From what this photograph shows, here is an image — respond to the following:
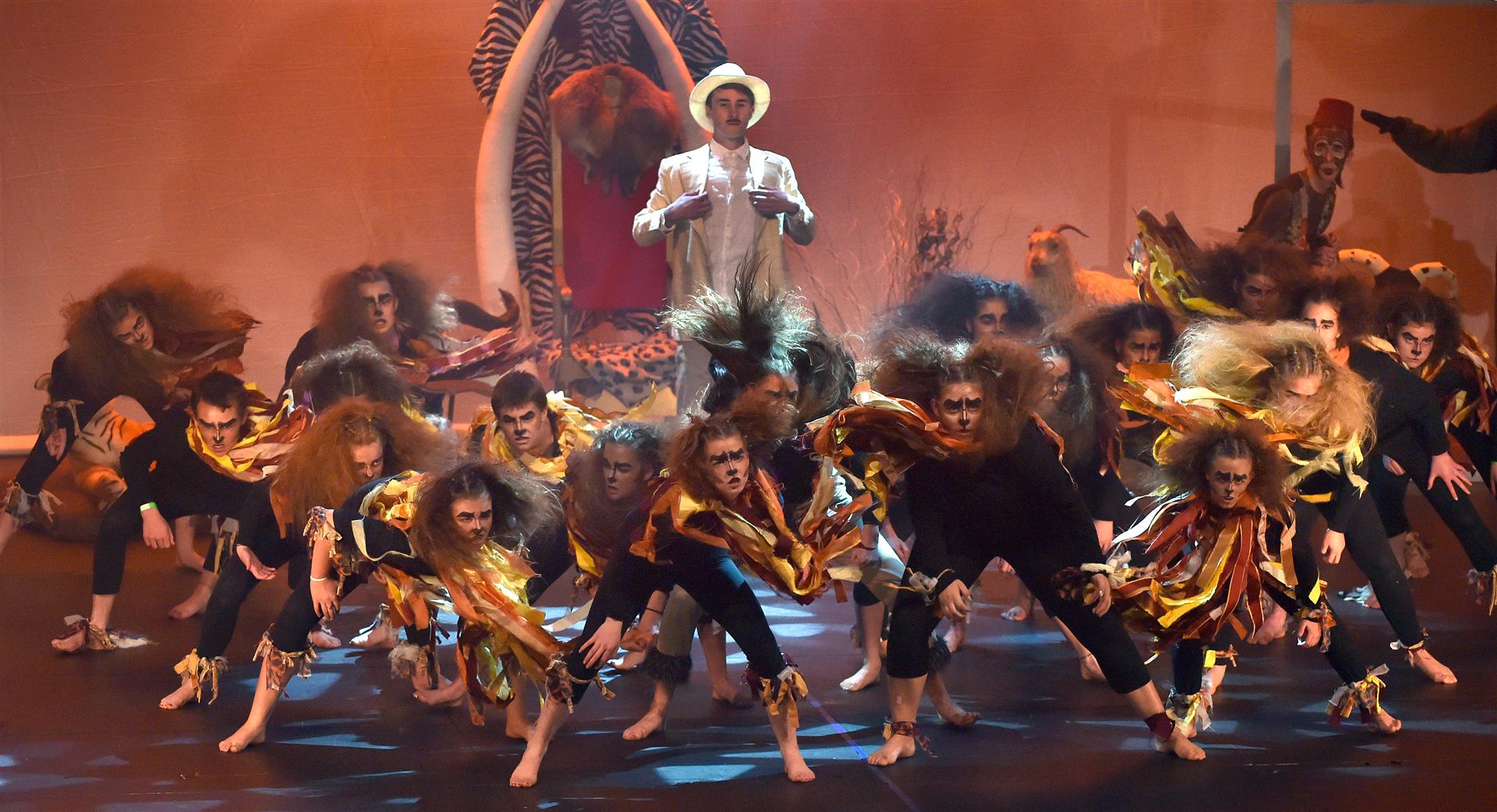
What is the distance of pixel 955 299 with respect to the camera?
5039 mm

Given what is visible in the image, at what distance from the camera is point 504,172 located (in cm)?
709

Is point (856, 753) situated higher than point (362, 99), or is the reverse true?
point (362, 99)

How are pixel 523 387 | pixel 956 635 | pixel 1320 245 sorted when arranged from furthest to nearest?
pixel 1320 245, pixel 956 635, pixel 523 387

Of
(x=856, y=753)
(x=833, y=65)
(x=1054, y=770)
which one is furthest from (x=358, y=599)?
(x=833, y=65)

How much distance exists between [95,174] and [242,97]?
86cm

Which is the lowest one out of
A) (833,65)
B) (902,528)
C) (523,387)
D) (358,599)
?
(358,599)

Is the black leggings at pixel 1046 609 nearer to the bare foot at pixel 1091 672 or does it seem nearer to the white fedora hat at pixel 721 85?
the bare foot at pixel 1091 672

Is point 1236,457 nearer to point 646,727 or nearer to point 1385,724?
point 1385,724

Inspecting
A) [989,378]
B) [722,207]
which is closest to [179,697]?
[989,378]

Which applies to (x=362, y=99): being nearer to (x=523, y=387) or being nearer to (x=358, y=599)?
(x=358, y=599)

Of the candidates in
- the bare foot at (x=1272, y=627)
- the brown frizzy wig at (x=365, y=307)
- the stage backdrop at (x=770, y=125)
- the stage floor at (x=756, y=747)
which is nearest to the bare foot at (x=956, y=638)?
the stage floor at (x=756, y=747)

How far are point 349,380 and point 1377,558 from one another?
133 inches

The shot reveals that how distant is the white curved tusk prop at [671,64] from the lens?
6.95 meters

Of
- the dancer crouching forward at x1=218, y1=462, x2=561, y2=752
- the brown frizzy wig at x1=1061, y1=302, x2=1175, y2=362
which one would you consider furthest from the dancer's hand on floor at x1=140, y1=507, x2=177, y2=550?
the brown frizzy wig at x1=1061, y1=302, x2=1175, y2=362
